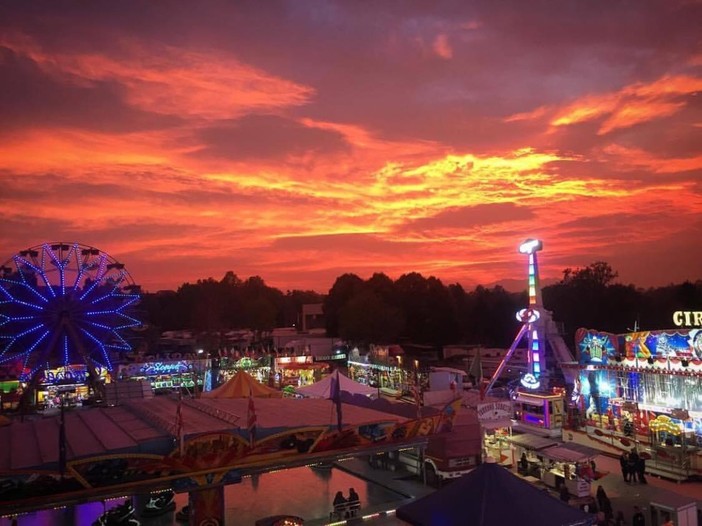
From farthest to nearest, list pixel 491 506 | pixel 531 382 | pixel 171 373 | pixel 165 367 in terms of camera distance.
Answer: pixel 171 373, pixel 165 367, pixel 531 382, pixel 491 506

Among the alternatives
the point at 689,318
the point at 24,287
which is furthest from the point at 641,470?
the point at 24,287

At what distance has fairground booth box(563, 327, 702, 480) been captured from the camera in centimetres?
1930

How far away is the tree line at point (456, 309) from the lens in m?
50.8

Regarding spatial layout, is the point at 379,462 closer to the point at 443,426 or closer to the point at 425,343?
the point at 443,426

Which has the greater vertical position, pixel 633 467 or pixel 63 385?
pixel 63 385

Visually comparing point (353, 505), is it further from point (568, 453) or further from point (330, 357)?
point (330, 357)

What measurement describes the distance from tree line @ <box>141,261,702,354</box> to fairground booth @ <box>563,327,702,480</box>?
14.0 metres

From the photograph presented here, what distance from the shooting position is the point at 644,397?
22.7 m

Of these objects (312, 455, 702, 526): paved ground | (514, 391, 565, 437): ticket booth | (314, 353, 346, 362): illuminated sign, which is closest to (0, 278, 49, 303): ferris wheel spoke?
(312, 455, 702, 526): paved ground

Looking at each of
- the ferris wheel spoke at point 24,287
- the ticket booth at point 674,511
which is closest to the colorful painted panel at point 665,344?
the ticket booth at point 674,511

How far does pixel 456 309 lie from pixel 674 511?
52656 mm

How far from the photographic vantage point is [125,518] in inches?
532

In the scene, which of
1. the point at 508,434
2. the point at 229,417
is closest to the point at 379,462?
the point at 508,434

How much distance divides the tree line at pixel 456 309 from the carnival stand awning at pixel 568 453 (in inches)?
905
